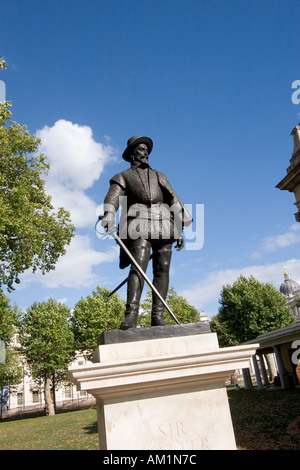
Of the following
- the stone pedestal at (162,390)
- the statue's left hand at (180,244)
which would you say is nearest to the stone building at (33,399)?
the statue's left hand at (180,244)

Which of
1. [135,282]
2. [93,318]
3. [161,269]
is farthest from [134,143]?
[93,318]

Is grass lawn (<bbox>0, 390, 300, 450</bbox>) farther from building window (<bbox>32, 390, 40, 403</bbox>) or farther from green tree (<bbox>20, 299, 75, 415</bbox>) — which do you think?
building window (<bbox>32, 390, 40, 403</bbox>)

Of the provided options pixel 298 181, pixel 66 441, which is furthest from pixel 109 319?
pixel 298 181

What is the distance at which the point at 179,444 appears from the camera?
2.64 meters

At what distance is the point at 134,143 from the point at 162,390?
2776 millimetres

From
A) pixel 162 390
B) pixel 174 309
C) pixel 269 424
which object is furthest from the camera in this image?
pixel 174 309

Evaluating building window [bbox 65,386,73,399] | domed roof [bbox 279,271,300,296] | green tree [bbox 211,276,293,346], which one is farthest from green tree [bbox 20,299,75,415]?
domed roof [bbox 279,271,300,296]

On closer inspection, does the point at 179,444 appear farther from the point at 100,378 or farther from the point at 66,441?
the point at 66,441

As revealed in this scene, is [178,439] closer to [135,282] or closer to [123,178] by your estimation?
[135,282]

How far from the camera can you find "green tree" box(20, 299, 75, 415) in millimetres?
34344

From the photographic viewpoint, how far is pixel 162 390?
277 cm

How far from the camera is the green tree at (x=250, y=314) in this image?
3522 cm
